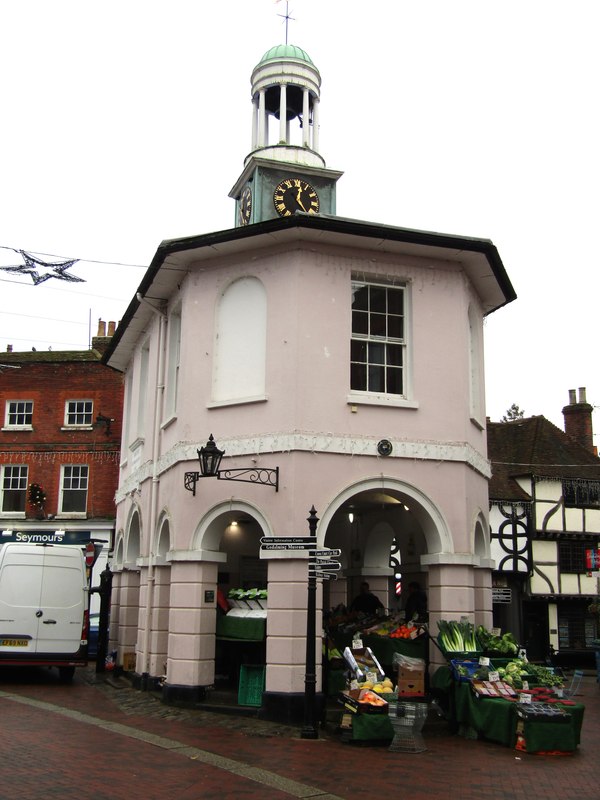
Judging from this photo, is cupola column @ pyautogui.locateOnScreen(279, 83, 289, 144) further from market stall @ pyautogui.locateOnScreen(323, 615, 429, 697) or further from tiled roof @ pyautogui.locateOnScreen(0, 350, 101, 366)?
tiled roof @ pyautogui.locateOnScreen(0, 350, 101, 366)

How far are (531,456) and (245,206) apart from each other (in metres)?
17.7

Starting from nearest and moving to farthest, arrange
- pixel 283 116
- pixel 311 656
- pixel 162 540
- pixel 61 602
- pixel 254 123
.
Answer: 1. pixel 311 656
2. pixel 162 540
3. pixel 61 602
4. pixel 283 116
5. pixel 254 123

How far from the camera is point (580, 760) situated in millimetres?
10719

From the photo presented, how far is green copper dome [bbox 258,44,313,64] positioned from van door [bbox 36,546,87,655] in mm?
11343

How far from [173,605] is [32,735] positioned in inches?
128

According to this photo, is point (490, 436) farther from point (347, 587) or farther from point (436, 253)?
point (436, 253)

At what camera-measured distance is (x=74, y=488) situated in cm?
2898

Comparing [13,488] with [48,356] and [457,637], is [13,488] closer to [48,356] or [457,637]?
[48,356]

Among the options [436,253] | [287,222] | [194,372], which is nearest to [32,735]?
[194,372]

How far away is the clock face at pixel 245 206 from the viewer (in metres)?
18.0

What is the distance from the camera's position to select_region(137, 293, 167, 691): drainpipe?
15.7 metres

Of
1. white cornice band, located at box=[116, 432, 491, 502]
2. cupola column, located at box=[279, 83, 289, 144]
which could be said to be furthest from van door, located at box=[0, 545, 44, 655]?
cupola column, located at box=[279, 83, 289, 144]

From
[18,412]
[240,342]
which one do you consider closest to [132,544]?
[240,342]

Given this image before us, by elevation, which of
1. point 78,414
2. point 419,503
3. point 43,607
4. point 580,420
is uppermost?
point 580,420
